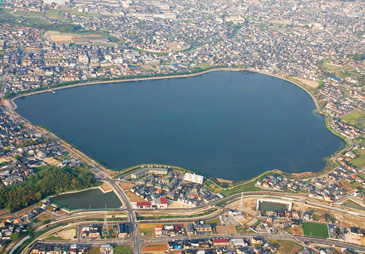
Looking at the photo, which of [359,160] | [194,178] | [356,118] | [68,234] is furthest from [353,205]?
[68,234]

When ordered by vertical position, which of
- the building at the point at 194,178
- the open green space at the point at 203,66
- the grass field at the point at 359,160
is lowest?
the building at the point at 194,178

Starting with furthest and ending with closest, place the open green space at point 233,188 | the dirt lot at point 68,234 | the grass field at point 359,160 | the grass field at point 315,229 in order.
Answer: the grass field at point 359,160 → the open green space at point 233,188 → the grass field at point 315,229 → the dirt lot at point 68,234

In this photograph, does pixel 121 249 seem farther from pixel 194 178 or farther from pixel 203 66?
pixel 203 66

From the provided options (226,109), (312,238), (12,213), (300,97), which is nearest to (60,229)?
(12,213)

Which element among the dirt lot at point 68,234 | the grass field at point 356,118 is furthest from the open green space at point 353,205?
the dirt lot at point 68,234

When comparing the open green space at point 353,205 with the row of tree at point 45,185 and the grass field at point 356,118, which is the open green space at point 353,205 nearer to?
the grass field at point 356,118
